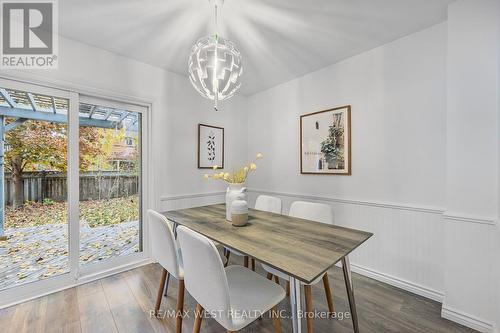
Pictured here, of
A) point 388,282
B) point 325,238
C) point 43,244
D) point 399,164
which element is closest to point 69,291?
point 43,244

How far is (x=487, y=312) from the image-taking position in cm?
155

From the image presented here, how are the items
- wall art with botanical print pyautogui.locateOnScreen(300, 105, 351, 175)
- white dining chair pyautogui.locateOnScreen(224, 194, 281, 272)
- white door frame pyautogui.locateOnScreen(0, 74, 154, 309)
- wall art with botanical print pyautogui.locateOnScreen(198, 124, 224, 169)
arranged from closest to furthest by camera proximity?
white door frame pyautogui.locateOnScreen(0, 74, 154, 309)
white dining chair pyautogui.locateOnScreen(224, 194, 281, 272)
wall art with botanical print pyautogui.locateOnScreen(300, 105, 351, 175)
wall art with botanical print pyautogui.locateOnScreen(198, 124, 224, 169)

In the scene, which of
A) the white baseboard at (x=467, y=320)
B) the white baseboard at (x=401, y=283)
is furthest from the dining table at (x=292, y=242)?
the white baseboard at (x=401, y=283)

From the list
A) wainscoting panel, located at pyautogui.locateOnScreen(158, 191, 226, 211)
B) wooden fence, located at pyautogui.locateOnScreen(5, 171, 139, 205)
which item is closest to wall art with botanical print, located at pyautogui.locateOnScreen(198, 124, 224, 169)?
wainscoting panel, located at pyautogui.locateOnScreen(158, 191, 226, 211)

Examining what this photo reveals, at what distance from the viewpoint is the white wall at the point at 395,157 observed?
1.94m

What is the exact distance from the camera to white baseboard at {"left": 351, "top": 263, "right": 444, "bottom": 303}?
1.92 meters

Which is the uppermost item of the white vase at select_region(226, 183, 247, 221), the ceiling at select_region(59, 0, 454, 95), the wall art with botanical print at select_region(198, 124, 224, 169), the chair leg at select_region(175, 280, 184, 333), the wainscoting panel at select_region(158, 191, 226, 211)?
the ceiling at select_region(59, 0, 454, 95)

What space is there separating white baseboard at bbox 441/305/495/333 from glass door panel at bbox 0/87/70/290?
3.46 meters

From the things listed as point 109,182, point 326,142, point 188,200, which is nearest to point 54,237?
point 109,182

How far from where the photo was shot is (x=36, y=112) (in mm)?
2006

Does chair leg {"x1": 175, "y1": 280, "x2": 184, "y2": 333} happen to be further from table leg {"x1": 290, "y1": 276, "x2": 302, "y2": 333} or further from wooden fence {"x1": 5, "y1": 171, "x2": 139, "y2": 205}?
wooden fence {"x1": 5, "y1": 171, "x2": 139, "y2": 205}

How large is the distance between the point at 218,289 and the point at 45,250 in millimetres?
2163

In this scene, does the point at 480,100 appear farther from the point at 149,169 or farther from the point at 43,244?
the point at 43,244

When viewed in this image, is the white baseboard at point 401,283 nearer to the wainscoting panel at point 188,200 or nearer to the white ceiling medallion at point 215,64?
the wainscoting panel at point 188,200
